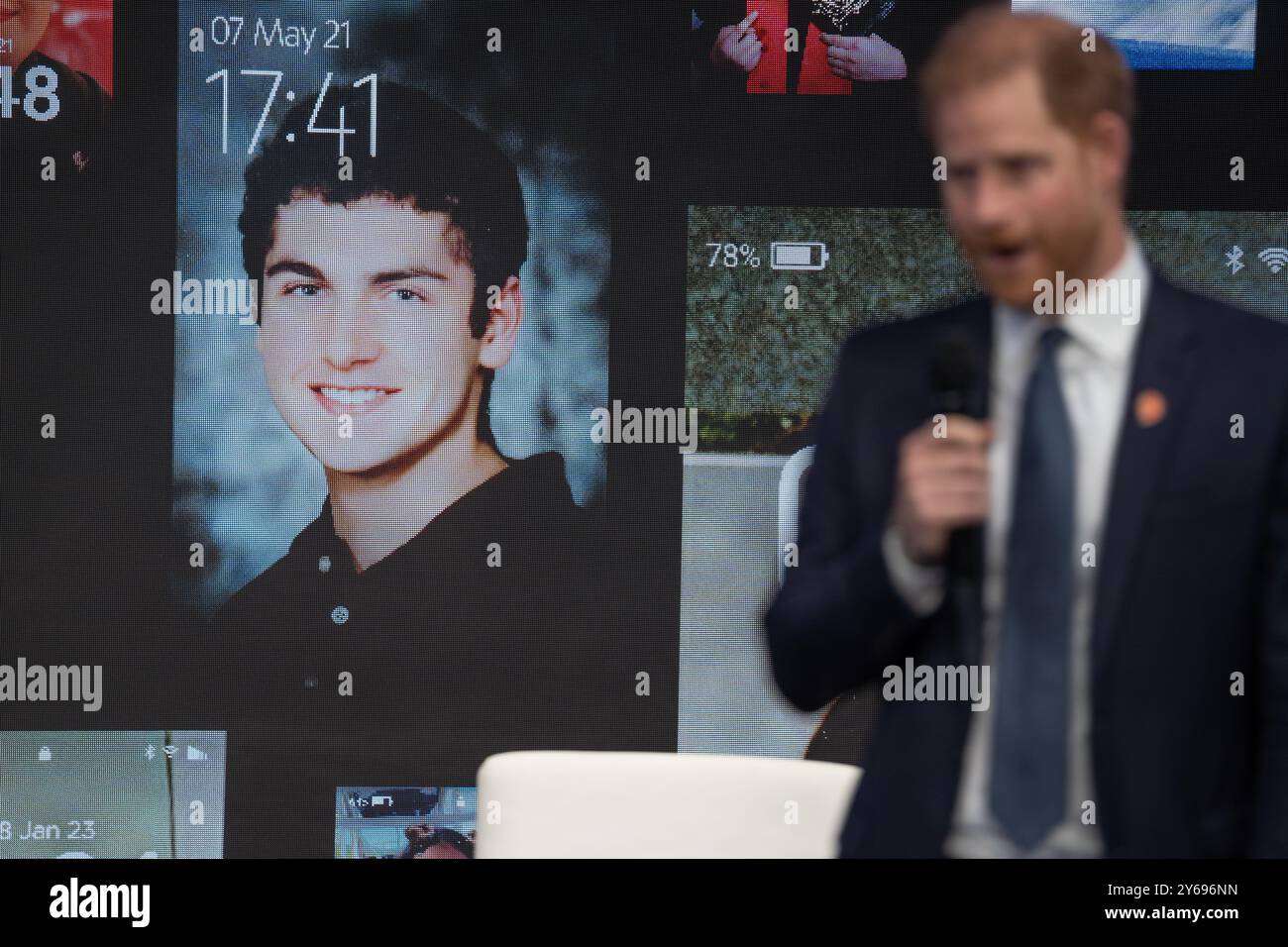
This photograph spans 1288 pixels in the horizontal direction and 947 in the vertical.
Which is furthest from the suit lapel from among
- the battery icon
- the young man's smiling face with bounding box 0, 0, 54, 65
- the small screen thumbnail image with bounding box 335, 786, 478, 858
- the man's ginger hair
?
the young man's smiling face with bounding box 0, 0, 54, 65

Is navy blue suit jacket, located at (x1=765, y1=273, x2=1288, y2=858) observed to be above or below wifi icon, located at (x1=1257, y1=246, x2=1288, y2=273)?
below

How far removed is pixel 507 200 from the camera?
4.07 meters

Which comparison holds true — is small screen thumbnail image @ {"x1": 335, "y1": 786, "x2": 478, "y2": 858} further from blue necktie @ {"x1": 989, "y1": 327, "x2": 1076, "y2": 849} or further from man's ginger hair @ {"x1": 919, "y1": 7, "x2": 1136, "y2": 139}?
man's ginger hair @ {"x1": 919, "y1": 7, "x2": 1136, "y2": 139}

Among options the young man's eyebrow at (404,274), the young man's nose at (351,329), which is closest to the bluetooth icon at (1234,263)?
the young man's eyebrow at (404,274)

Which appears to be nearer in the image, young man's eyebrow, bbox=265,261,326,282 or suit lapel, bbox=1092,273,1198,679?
suit lapel, bbox=1092,273,1198,679

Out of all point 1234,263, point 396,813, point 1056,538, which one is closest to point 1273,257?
point 1234,263

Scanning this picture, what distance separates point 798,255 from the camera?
4.07m

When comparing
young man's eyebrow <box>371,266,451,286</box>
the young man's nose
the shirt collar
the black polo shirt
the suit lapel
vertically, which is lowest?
the black polo shirt

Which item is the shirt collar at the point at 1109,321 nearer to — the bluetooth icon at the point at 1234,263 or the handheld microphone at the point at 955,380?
the handheld microphone at the point at 955,380

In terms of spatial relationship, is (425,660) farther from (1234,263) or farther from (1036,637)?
(1036,637)

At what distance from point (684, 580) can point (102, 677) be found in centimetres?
163

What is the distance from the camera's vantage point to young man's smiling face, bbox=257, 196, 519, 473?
4.05 metres

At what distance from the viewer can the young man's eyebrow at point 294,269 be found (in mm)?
4059

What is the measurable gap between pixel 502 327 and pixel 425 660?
95cm
